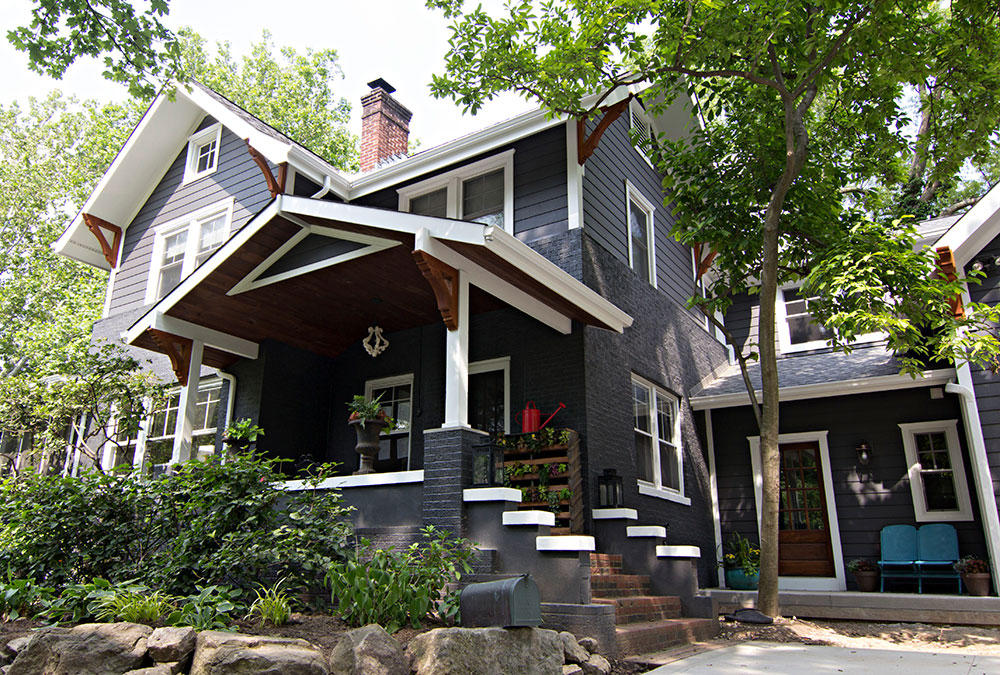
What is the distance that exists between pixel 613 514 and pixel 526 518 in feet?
6.55

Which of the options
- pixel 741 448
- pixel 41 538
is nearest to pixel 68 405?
pixel 41 538

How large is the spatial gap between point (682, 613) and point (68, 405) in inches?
370

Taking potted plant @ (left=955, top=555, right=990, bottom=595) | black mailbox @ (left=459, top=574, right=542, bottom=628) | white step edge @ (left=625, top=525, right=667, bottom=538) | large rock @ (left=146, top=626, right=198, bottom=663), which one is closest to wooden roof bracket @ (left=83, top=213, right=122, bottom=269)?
white step edge @ (left=625, top=525, right=667, bottom=538)

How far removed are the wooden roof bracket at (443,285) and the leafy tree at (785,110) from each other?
289 centimetres

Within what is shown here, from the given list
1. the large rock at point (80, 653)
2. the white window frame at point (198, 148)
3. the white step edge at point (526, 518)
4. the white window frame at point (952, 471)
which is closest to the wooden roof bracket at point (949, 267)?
the white window frame at point (952, 471)

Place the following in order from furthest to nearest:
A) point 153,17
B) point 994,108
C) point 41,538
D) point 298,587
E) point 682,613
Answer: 1. point 994,108
2. point 682,613
3. point 153,17
4. point 41,538
5. point 298,587

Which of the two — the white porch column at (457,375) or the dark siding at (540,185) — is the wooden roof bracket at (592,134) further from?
the white porch column at (457,375)

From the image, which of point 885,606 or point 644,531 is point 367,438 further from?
point 885,606

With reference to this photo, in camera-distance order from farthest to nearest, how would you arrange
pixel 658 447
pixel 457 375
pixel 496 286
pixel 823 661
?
pixel 658 447 → pixel 496 286 → pixel 457 375 → pixel 823 661

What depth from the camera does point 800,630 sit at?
24.7ft

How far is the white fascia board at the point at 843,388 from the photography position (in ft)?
31.1

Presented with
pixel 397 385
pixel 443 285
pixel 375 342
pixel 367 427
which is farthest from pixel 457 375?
pixel 397 385

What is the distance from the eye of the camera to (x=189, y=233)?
41.2 ft

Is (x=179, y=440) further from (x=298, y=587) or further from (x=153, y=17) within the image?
(x=153, y=17)
